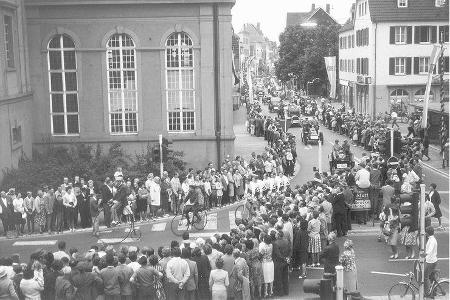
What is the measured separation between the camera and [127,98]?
33.7 metres

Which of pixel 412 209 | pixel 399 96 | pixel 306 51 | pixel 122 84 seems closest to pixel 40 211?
pixel 122 84

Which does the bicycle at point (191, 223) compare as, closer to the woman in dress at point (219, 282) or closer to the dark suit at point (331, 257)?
the dark suit at point (331, 257)

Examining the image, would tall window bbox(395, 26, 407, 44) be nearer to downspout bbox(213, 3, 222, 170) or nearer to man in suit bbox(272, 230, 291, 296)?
downspout bbox(213, 3, 222, 170)

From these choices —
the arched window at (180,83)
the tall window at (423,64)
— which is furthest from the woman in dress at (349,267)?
the tall window at (423,64)

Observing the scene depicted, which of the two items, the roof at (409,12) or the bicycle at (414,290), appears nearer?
the bicycle at (414,290)

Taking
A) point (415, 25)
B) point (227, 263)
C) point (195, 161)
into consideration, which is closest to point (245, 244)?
point (227, 263)

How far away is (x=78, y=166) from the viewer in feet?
96.7

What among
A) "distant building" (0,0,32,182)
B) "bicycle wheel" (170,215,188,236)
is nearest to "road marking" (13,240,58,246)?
"bicycle wheel" (170,215,188,236)

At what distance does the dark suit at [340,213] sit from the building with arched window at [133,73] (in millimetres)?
12956

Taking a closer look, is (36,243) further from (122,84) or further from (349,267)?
(122,84)

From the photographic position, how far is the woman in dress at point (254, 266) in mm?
15376

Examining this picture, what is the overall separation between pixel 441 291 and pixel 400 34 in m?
50.0

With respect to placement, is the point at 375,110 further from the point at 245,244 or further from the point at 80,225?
the point at 245,244

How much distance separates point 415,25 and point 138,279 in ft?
175
